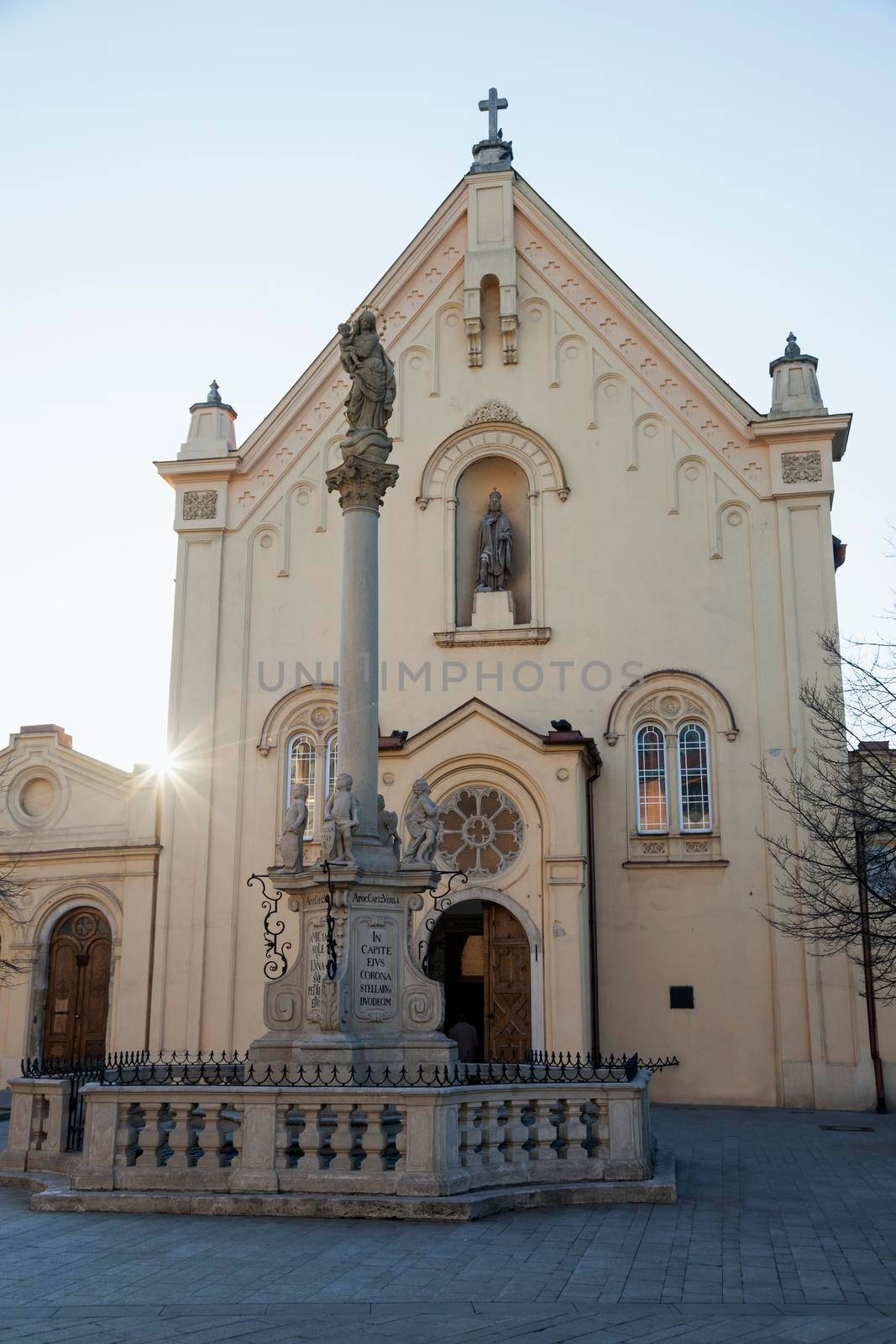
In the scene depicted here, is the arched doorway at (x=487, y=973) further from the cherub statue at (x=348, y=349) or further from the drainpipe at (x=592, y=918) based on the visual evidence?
the cherub statue at (x=348, y=349)

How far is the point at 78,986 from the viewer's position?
84.3ft

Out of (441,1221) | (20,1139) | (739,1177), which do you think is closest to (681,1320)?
(441,1221)

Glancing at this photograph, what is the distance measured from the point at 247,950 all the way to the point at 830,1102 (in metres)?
10.7

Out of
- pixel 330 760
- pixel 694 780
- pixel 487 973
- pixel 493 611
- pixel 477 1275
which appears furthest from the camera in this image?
pixel 330 760

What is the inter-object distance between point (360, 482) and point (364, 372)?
4.67 ft

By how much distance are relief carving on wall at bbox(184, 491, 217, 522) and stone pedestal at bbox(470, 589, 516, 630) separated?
6082mm

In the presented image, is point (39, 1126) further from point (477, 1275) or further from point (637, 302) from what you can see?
point (637, 302)

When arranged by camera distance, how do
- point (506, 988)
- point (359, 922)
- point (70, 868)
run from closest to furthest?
point (359, 922)
point (506, 988)
point (70, 868)

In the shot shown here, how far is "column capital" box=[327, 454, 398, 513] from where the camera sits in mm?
15711

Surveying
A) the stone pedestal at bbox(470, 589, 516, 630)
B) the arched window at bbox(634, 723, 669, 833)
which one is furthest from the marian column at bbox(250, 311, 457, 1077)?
the stone pedestal at bbox(470, 589, 516, 630)

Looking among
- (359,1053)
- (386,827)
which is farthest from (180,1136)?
(386,827)

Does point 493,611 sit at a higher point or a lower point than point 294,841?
higher

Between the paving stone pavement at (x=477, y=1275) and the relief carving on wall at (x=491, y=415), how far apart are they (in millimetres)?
17021

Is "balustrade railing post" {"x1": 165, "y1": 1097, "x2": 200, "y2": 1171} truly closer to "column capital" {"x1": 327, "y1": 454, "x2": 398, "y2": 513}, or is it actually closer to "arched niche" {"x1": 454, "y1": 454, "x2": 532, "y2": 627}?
"column capital" {"x1": 327, "y1": 454, "x2": 398, "y2": 513}
